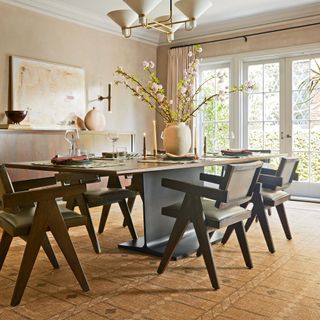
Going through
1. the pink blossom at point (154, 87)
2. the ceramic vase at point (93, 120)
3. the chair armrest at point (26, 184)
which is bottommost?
the chair armrest at point (26, 184)

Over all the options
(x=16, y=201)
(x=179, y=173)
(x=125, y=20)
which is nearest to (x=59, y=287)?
(x=16, y=201)

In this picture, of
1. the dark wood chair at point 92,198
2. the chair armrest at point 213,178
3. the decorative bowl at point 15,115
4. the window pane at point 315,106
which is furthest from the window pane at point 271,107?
the chair armrest at point 213,178

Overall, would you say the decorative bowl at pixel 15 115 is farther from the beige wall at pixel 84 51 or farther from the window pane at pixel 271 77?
the window pane at pixel 271 77

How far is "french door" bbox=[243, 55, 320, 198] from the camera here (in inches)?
219

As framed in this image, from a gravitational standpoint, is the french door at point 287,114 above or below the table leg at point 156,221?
above

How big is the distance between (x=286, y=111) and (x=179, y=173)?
9.93 ft

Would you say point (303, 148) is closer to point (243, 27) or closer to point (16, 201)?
point (243, 27)

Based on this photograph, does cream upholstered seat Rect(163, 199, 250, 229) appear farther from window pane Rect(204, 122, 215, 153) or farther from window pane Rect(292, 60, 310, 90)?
window pane Rect(204, 122, 215, 153)

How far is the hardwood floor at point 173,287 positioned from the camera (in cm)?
200

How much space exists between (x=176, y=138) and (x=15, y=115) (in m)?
2.22

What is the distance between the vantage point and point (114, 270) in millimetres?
2643

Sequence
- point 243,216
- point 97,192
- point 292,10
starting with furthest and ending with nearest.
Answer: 1. point 292,10
2. point 97,192
3. point 243,216

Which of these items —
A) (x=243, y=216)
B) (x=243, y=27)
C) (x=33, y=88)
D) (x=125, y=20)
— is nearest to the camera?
(x=243, y=216)

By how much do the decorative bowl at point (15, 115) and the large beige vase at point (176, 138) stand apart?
2091mm
